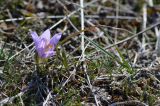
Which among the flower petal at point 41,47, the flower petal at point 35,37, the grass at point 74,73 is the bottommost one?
the grass at point 74,73

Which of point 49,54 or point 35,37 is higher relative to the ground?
point 35,37

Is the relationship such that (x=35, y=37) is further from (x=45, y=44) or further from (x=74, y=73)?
(x=74, y=73)

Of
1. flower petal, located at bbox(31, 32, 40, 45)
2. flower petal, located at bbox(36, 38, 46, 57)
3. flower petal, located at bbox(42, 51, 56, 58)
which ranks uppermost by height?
flower petal, located at bbox(31, 32, 40, 45)

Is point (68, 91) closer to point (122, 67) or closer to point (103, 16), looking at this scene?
point (122, 67)

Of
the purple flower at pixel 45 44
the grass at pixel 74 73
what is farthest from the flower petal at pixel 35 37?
the grass at pixel 74 73

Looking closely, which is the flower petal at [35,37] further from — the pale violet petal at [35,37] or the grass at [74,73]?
the grass at [74,73]

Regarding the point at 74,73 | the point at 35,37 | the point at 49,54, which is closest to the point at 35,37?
the point at 35,37

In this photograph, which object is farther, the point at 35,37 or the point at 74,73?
the point at 74,73

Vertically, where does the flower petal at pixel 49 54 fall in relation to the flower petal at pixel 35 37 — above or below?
below

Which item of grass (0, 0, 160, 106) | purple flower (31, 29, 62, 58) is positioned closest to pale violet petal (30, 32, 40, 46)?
purple flower (31, 29, 62, 58)

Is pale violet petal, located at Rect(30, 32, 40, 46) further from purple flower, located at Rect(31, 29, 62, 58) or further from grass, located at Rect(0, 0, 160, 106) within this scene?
grass, located at Rect(0, 0, 160, 106)
